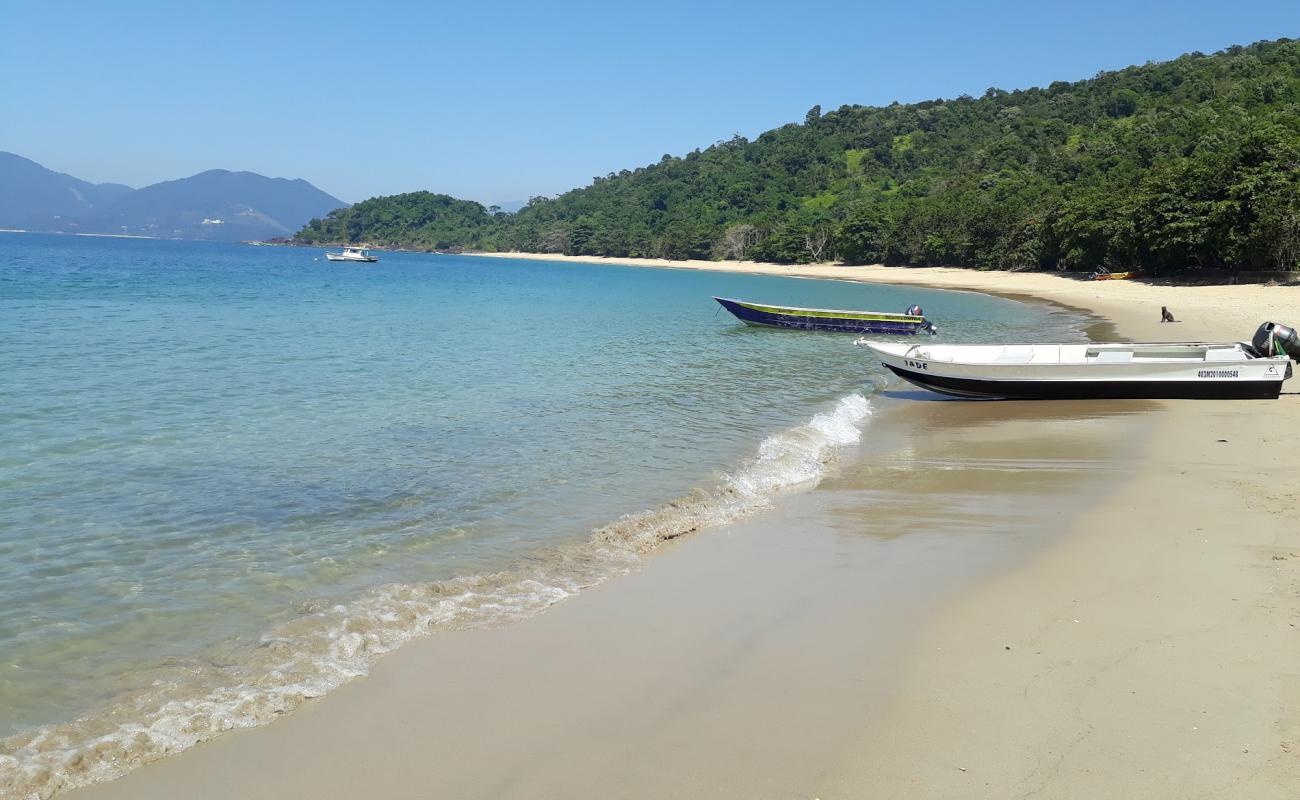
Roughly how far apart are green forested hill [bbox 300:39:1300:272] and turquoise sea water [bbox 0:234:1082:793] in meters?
33.0

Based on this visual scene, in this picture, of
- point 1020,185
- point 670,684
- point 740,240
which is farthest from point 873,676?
point 740,240

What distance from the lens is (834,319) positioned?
3203cm

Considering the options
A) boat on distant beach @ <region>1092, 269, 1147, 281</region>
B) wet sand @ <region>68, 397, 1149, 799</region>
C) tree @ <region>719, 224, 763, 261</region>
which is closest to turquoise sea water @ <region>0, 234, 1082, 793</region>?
wet sand @ <region>68, 397, 1149, 799</region>

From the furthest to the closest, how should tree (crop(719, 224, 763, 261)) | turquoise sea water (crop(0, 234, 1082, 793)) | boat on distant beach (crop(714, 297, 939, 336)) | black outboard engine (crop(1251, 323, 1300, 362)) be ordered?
tree (crop(719, 224, 763, 261)) → boat on distant beach (crop(714, 297, 939, 336)) → black outboard engine (crop(1251, 323, 1300, 362)) → turquoise sea water (crop(0, 234, 1082, 793))

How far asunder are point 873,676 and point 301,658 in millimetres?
3649

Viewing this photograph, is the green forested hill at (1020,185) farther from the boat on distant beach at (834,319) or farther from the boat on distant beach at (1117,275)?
the boat on distant beach at (834,319)

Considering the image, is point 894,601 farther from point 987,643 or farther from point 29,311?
point 29,311

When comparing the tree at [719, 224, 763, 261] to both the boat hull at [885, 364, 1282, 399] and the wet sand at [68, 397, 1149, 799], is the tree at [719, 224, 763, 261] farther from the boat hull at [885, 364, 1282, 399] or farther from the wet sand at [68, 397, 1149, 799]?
the wet sand at [68, 397, 1149, 799]

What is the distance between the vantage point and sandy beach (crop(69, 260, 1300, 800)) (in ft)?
13.6

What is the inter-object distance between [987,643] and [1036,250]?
70323mm

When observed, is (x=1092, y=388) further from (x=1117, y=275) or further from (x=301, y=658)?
(x=1117, y=275)

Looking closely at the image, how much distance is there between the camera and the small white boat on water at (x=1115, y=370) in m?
15.1

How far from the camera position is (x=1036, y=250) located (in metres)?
68.4

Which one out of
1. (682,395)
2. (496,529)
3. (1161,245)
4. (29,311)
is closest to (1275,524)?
(496,529)
